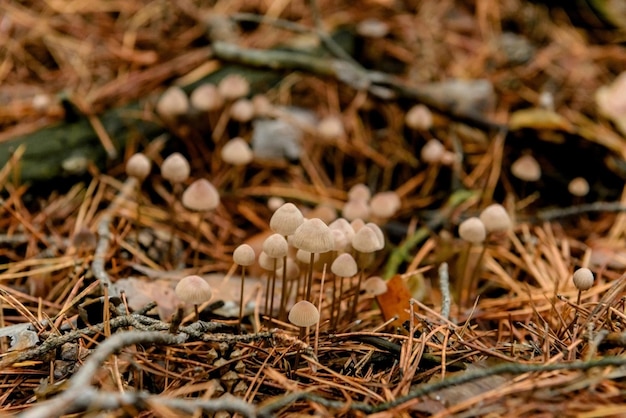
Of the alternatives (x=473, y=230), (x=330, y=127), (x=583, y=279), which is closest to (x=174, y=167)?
(x=330, y=127)

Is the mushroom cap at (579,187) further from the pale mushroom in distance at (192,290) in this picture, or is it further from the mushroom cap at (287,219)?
the pale mushroom in distance at (192,290)

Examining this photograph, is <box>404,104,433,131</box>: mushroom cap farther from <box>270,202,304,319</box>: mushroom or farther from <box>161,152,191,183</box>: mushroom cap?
<box>270,202,304,319</box>: mushroom

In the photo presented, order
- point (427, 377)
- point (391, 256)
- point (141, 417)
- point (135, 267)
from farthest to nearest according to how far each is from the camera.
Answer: point (391, 256), point (135, 267), point (427, 377), point (141, 417)

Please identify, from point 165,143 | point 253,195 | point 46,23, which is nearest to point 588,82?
point 253,195

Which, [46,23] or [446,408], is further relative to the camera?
[46,23]

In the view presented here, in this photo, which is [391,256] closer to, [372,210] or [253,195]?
[372,210]
